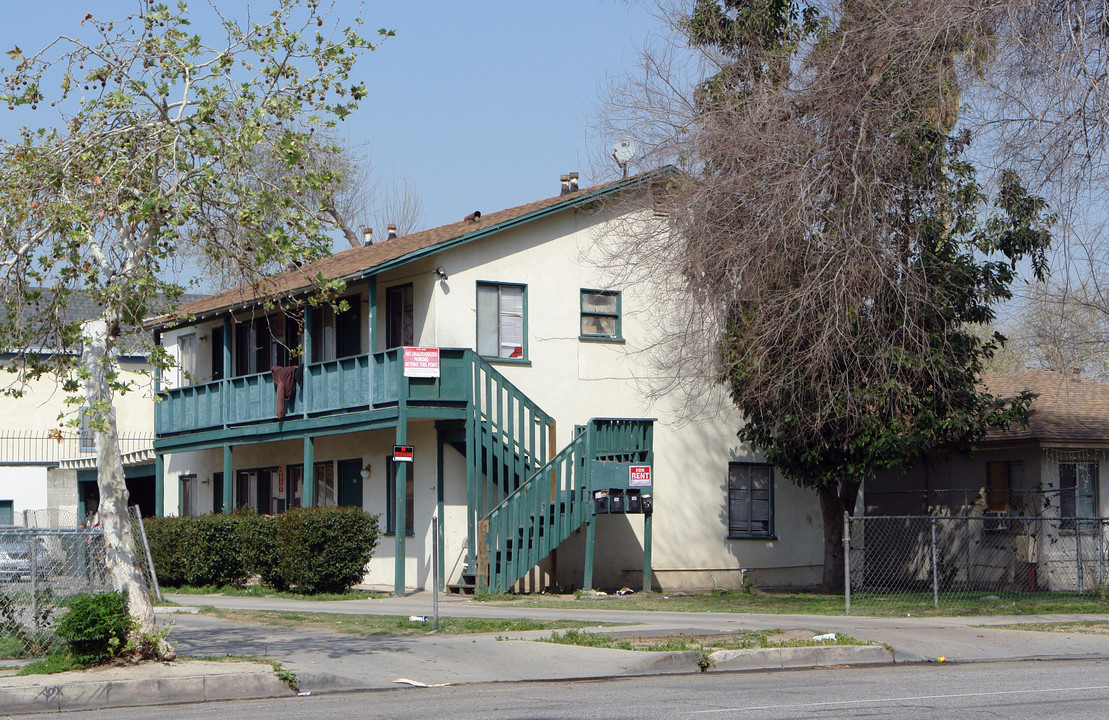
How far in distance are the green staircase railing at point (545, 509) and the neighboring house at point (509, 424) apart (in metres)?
0.03

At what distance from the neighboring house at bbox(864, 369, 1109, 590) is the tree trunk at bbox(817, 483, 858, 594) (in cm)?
158

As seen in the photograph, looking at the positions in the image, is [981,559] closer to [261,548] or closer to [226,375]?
[261,548]

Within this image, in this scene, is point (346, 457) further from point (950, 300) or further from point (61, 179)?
point (61, 179)

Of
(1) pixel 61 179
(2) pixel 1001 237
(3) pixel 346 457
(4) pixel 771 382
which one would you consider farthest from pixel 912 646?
(3) pixel 346 457

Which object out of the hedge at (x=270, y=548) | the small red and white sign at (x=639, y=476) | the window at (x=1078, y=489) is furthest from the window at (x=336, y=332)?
the window at (x=1078, y=489)

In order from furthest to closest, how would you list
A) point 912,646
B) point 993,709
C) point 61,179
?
point 912,646 → point 61,179 → point 993,709

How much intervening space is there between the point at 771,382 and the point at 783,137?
385cm

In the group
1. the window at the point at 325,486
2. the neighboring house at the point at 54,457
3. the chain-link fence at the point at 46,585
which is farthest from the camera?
the neighboring house at the point at 54,457

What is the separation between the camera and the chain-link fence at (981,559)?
2381 cm

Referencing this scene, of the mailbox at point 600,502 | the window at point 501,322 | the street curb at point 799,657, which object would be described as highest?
the window at point 501,322

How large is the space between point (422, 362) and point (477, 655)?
10009mm

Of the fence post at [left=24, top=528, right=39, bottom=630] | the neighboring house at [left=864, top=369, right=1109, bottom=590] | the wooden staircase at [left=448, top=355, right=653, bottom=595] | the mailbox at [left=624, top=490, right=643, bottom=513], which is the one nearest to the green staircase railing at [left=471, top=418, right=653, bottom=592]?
the wooden staircase at [left=448, top=355, right=653, bottom=595]

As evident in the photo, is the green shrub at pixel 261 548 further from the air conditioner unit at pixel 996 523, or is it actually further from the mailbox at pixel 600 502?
the air conditioner unit at pixel 996 523

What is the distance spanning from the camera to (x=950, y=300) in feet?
65.3
